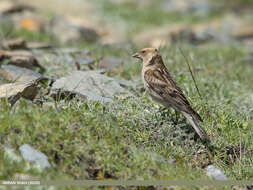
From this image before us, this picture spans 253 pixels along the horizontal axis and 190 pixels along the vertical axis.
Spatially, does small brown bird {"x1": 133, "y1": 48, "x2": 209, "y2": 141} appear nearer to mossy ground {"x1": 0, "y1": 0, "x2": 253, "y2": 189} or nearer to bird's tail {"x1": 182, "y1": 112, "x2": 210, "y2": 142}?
bird's tail {"x1": 182, "y1": 112, "x2": 210, "y2": 142}

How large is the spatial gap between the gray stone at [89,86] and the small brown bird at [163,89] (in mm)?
568

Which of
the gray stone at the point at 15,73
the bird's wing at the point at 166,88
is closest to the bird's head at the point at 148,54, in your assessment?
the bird's wing at the point at 166,88

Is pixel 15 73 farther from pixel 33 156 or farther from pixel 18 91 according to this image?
pixel 33 156

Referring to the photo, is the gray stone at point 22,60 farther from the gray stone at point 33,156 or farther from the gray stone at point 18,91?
the gray stone at point 33,156

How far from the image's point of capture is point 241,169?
18.6 ft

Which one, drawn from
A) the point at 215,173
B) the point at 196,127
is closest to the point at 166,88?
the point at 196,127

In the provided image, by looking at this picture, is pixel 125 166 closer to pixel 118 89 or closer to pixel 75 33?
pixel 118 89

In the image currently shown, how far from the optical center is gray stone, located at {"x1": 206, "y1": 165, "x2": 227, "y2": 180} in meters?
5.20

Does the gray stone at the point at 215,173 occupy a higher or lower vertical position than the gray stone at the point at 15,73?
lower

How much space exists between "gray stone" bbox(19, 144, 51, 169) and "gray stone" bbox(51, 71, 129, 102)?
Result: 66.2 inches

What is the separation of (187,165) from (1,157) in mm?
2090

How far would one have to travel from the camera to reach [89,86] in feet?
23.1

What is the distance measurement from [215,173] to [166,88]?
153 cm

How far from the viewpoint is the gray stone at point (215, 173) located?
520cm
